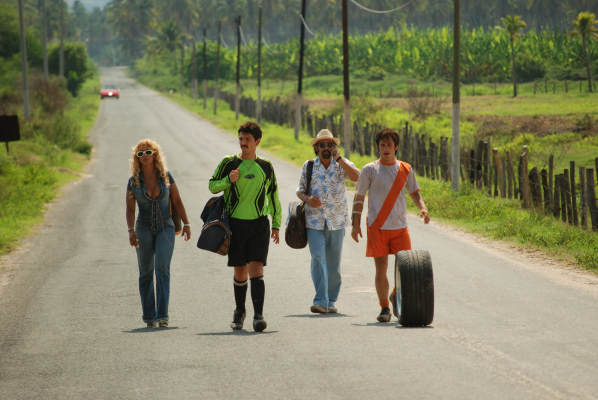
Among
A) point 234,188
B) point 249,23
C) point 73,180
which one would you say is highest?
point 249,23

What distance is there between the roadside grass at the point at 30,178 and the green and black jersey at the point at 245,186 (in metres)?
8.62

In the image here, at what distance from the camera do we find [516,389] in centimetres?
579

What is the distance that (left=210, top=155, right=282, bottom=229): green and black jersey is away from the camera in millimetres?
8008

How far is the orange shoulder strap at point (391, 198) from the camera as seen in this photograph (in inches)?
335

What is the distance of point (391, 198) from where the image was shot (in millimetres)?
8508

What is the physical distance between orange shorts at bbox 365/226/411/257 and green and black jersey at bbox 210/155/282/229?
1125mm

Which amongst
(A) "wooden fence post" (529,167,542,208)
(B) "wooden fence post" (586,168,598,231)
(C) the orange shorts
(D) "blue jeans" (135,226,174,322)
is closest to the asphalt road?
(D) "blue jeans" (135,226,174,322)

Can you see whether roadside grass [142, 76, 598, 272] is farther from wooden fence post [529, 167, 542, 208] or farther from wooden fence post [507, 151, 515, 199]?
wooden fence post [507, 151, 515, 199]

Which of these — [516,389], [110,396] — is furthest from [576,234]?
[110,396]

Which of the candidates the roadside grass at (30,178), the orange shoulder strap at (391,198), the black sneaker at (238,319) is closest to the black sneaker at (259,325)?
the black sneaker at (238,319)

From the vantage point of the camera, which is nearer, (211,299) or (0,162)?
(211,299)

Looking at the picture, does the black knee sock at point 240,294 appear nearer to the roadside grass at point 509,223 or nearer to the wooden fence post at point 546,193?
the roadside grass at point 509,223

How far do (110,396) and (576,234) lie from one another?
427 inches

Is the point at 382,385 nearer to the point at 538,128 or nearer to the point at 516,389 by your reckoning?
the point at 516,389
